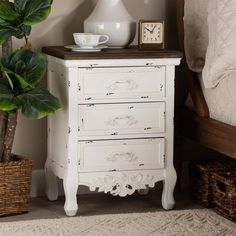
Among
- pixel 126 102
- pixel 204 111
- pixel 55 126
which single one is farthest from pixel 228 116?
pixel 55 126

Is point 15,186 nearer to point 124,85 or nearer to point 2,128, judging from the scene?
point 2,128

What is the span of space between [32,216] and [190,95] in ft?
3.05

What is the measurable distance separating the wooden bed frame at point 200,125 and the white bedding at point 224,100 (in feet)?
0.09

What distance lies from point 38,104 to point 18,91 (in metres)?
0.13

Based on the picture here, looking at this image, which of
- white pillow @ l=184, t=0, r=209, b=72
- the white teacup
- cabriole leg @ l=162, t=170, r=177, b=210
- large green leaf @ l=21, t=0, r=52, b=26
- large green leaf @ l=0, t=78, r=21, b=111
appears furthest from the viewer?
white pillow @ l=184, t=0, r=209, b=72

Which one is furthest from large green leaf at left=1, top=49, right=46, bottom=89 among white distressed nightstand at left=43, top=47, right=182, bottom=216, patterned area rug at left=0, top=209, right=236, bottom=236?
patterned area rug at left=0, top=209, right=236, bottom=236

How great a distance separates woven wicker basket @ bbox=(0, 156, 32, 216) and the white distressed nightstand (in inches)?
6.2

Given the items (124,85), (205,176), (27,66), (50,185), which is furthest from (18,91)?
(205,176)

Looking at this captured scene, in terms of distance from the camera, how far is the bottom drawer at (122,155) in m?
3.00

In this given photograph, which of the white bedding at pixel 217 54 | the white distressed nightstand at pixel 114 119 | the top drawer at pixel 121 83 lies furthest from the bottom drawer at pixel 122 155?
the white bedding at pixel 217 54

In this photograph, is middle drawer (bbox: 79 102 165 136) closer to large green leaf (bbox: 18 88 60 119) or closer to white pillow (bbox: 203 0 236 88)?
large green leaf (bbox: 18 88 60 119)

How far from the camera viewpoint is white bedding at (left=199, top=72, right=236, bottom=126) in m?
2.93

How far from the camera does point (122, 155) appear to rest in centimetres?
305

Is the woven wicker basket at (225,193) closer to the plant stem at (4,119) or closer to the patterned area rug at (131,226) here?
the patterned area rug at (131,226)
